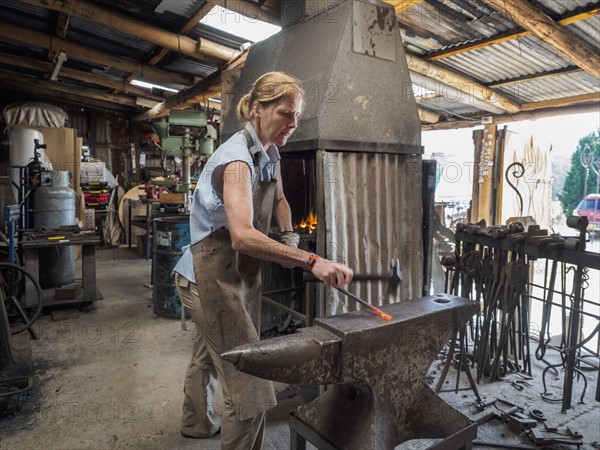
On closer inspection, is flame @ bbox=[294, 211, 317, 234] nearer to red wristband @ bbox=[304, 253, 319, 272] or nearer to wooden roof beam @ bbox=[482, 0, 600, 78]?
red wristband @ bbox=[304, 253, 319, 272]

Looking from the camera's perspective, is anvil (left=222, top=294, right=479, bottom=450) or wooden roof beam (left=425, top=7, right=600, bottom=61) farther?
wooden roof beam (left=425, top=7, right=600, bottom=61)

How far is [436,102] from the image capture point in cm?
752

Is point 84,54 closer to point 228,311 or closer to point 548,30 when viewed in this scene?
point 228,311

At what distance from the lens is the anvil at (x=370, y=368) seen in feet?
4.15

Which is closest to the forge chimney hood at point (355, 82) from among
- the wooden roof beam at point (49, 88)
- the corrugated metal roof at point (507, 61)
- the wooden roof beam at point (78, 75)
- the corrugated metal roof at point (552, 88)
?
the corrugated metal roof at point (507, 61)

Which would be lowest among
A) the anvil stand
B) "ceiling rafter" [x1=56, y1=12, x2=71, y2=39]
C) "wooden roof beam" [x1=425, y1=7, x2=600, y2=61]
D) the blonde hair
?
the anvil stand

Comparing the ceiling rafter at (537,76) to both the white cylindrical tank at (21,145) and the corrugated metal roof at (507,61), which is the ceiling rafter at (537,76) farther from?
the white cylindrical tank at (21,145)

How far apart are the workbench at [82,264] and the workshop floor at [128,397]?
0.30 meters

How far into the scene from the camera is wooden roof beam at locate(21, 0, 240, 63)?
4148mm

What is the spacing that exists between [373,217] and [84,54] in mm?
5073

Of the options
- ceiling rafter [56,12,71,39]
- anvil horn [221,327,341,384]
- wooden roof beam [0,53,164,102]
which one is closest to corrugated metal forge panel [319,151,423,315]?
anvil horn [221,327,341,384]

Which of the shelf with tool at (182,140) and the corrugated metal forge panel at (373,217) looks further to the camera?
the shelf with tool at (182,140)

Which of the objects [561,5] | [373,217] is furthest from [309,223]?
[561,5]

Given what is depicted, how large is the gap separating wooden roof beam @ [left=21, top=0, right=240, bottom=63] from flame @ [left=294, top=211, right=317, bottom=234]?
9.32 feet
